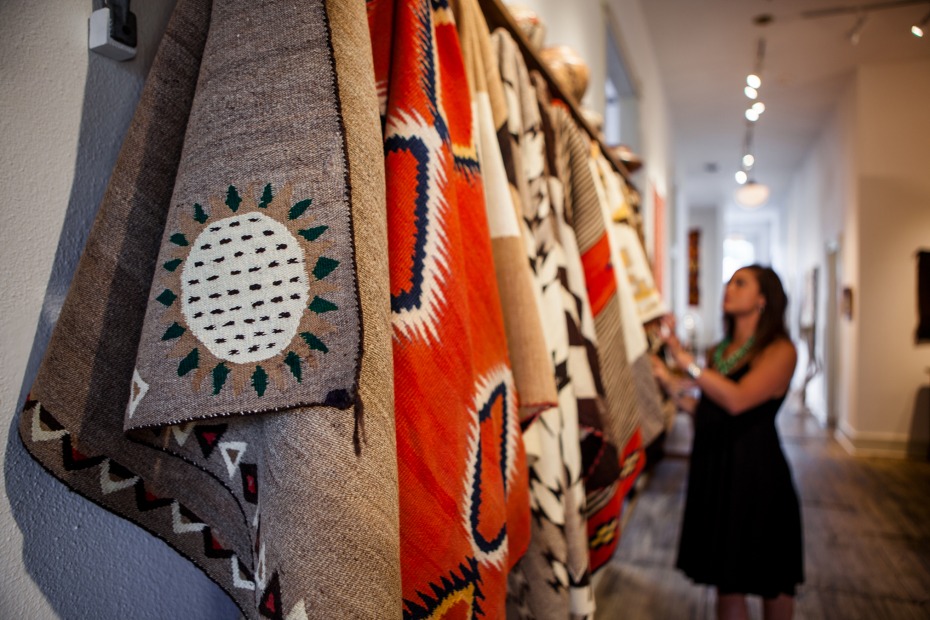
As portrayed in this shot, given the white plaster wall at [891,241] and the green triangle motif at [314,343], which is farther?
the white plaster wall at [891,241]

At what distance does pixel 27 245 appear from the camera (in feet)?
1.58

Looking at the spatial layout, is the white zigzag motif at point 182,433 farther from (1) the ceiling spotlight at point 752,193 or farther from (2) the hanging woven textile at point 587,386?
(1) the ceiling spotlight at point 752,193

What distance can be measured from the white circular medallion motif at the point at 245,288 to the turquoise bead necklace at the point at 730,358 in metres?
1.97

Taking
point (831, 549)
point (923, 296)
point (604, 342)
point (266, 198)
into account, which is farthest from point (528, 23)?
point (923, 296)

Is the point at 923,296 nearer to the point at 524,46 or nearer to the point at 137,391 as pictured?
the point at 524,46

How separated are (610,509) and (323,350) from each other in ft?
2.20

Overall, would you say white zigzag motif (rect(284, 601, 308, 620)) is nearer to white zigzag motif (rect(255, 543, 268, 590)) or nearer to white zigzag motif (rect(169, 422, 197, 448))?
white zigzag motif (rect(255, 543, 268, 590))

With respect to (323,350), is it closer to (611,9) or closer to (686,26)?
(611,9)

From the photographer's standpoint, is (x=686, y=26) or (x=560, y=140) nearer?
(x=560, y=140)

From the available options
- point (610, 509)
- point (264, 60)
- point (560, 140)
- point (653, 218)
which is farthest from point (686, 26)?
point (264, 60)

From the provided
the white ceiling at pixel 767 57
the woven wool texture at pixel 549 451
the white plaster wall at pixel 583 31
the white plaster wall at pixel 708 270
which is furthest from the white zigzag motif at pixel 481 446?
the white plaster wall at pixel 708 270

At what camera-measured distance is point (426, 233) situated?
54 cm

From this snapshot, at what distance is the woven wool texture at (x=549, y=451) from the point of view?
78 cm

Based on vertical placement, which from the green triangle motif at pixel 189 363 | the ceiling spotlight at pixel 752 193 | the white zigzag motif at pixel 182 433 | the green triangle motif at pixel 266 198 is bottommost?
the white zigzag motif at pixel 182 433
